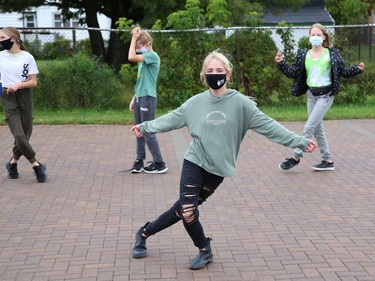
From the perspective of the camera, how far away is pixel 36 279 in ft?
14.7

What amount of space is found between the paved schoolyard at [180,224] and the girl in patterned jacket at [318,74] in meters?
0.58

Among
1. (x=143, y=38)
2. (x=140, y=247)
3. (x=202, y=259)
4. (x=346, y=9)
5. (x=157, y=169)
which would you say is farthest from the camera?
(x=346, y=9)

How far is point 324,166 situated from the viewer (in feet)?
26.1

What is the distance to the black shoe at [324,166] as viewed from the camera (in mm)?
7922

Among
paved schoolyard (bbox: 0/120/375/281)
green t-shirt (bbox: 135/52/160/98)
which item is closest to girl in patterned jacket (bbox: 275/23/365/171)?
paved schoolyard (bbox: 0/120/375/281)

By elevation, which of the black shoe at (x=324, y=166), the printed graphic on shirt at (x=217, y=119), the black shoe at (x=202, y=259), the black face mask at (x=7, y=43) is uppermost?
the black face mask at (x=7, y=43)

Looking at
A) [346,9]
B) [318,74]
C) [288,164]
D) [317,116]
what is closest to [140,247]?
[288,164]

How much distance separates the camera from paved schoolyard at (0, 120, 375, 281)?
15.3 feet

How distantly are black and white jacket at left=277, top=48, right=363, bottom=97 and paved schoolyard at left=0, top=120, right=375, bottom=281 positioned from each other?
108 centimetres

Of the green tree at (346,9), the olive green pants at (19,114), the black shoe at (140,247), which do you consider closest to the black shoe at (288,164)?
the olive green pants at (19,114)

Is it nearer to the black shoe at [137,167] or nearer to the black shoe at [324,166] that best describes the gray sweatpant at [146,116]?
the black shoe at [137,167]

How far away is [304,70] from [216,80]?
11.8ft

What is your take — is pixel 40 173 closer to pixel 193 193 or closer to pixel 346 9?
pixel 193 193

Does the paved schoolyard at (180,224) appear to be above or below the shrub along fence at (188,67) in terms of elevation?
below
